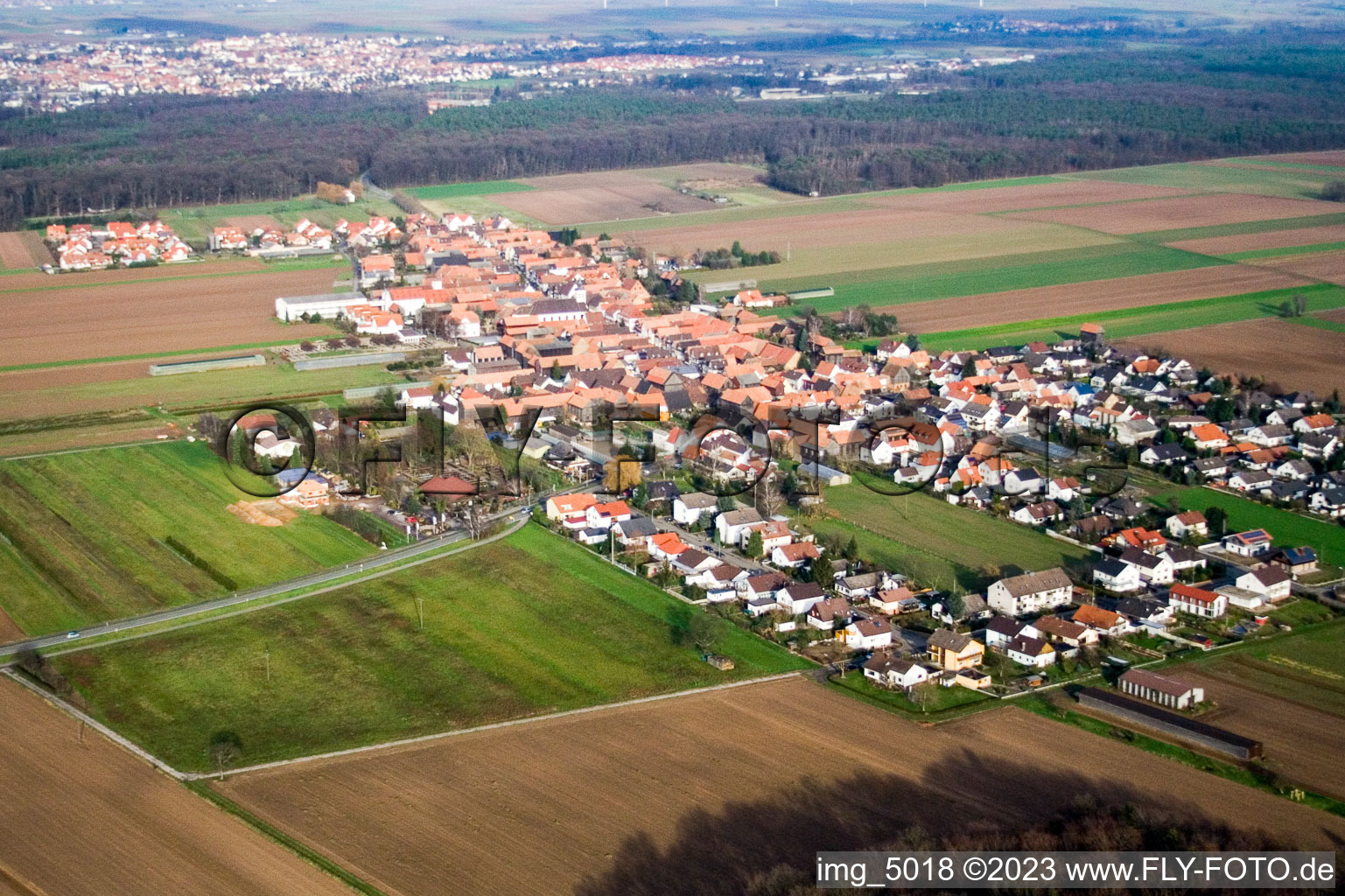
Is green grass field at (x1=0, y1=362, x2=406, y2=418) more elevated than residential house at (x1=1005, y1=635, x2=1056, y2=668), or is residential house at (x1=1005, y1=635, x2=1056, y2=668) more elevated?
residential house at (x1=1005, y1=635, x2=1056, y2=668)

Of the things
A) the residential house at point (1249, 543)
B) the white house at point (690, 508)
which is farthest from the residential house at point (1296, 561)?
the white house at point (690, 508)

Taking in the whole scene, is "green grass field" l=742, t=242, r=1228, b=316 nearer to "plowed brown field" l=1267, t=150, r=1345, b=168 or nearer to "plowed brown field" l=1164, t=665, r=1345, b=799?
"plowed brown field" l=1164, t=665, r=1345, b=799

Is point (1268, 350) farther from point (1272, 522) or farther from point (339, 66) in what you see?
point (339, 66)

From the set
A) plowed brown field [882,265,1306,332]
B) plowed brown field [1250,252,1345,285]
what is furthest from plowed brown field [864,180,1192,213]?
plowed brown field [882,265,1306,332]

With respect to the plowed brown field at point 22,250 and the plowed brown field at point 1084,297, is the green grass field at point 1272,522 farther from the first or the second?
→ the plowed brown field at point 22,250

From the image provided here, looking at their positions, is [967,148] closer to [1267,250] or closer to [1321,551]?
[1267,250]

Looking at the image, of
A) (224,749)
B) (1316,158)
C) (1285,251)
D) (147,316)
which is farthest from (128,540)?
(1316,158)
